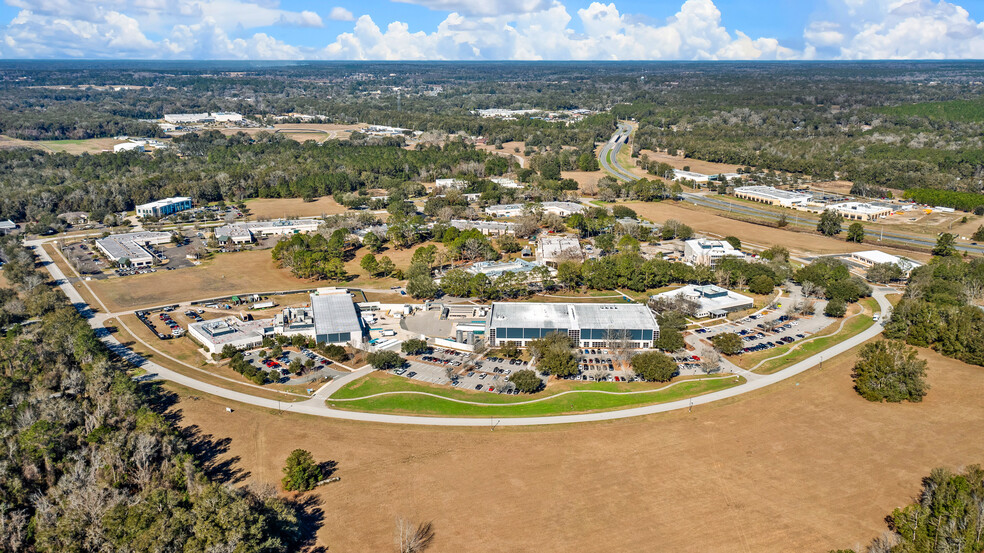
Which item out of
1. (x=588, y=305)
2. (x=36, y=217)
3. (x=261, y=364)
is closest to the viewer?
(x=261, y=364)

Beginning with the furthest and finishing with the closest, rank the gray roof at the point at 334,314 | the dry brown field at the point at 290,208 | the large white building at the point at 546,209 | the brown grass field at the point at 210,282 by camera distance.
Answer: the dry brown field at the point at 290,208, the large white building at the point at 546,209, the brown grass field at the point at 210,282, the gray roof at the point at 334,314

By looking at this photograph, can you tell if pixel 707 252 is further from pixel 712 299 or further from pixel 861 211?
pixel 861 211

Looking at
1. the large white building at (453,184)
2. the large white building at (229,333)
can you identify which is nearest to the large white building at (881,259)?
the large white building at (453,184)

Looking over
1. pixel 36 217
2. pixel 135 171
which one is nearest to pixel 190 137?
pixel 135 171

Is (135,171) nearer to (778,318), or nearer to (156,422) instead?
(156,422)

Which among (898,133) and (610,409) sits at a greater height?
(898,133)

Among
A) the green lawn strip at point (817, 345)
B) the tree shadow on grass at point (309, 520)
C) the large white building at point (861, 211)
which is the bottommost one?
the tree shadow on grass at point (309, 520)

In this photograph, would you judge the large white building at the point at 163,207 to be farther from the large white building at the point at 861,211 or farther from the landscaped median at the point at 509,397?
the large white building at the point at 861,211
